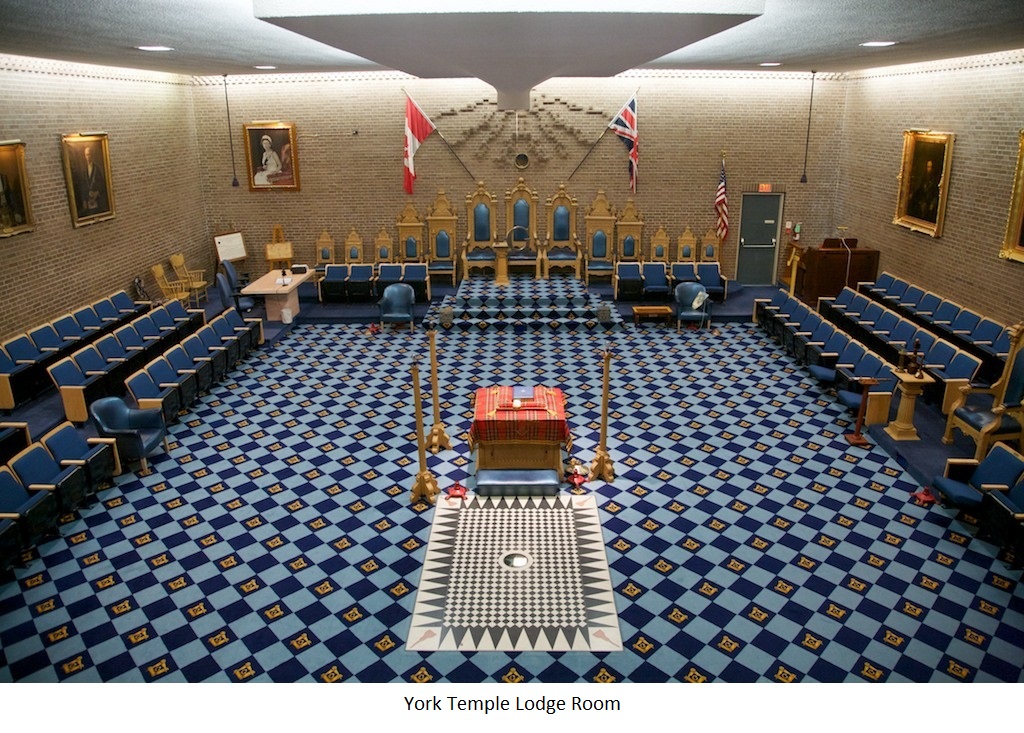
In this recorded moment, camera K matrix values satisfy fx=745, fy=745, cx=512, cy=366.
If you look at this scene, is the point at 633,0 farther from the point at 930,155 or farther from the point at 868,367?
the point at 930,155

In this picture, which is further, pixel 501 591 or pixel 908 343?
pixel 908 343

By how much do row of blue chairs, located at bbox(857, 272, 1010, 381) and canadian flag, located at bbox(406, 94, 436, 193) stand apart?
922 cm

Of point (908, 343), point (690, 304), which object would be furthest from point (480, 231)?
point (908, 343)

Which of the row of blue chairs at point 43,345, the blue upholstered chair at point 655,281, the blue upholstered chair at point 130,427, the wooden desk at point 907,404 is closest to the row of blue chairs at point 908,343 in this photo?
the wooden desk at point 907,404

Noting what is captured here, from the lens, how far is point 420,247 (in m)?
17.3

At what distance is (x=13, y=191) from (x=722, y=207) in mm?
13320

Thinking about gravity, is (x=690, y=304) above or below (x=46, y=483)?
above

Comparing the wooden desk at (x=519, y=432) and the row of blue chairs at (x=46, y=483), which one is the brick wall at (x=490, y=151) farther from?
the wooden desk at (x=519, y=432)

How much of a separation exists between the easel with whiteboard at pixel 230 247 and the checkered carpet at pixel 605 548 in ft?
22.0

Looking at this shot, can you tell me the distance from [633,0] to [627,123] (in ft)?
43.4

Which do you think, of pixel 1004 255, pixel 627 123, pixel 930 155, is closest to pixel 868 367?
pixel 1004 255

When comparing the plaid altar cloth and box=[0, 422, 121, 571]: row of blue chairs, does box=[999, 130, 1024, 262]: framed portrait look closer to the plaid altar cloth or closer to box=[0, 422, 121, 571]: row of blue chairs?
the plaid altar cloth

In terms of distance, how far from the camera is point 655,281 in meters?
15.9

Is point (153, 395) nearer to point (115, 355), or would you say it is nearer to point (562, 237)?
point (115, 355)
